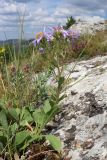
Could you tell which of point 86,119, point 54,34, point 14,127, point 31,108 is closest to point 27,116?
point 31,108

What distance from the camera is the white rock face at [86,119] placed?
3113 millimetres

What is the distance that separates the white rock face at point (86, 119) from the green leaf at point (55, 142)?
105 mm

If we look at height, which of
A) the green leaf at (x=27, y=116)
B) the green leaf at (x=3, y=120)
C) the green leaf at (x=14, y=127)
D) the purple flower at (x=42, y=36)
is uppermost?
the purple flower at (x=42, y=36)

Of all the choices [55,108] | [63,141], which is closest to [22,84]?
[55,108]

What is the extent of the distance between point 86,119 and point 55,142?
0.44m

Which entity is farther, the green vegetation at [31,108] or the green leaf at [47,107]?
the green leaf at [47,107]

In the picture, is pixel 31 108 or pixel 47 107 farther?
pixel 31 108

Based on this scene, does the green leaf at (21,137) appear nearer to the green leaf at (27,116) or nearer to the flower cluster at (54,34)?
the green leaf at (27,116)

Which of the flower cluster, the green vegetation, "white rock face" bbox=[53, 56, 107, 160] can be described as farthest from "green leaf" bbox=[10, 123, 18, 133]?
the flower cluster

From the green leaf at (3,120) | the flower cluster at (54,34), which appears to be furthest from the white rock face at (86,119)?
the flower cluster at (54,34)

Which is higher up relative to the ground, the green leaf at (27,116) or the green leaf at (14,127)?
the green leaf at (14,127)

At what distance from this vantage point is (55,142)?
3.19m

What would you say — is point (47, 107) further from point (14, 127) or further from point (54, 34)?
point (54, 34)

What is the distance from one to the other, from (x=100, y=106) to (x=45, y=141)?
1.85 feet
